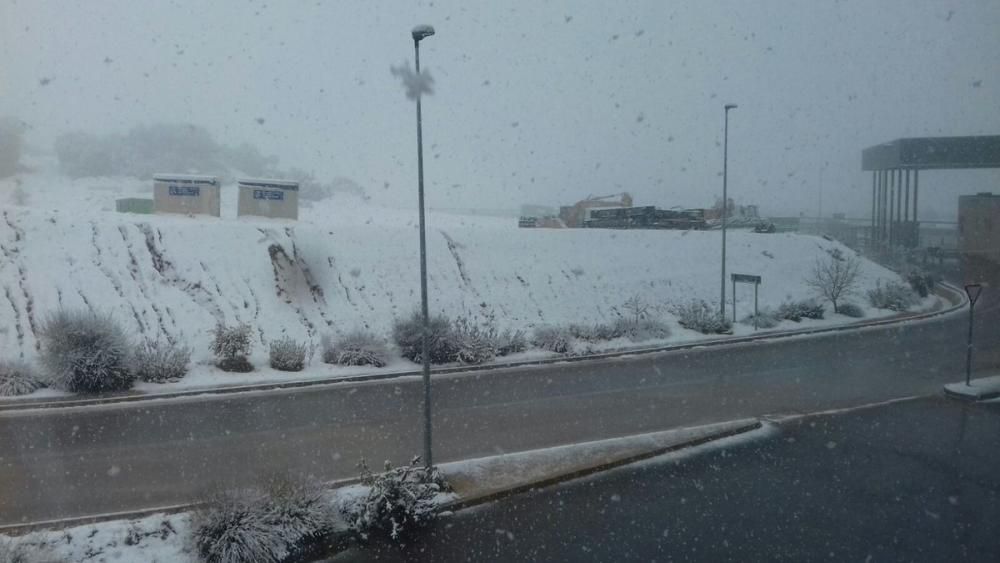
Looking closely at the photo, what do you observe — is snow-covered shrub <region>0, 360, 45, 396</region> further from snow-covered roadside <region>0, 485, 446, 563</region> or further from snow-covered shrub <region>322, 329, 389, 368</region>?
snow-covered roadside <region>0, 485, 446, 563</region>

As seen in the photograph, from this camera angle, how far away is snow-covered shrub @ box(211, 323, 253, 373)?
15695mm

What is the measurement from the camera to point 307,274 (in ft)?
69.9

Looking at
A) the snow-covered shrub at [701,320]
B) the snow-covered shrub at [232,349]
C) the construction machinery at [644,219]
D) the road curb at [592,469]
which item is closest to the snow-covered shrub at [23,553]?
the road curb at [592,469]

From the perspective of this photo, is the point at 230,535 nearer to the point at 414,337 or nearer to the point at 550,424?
the point at 550,424

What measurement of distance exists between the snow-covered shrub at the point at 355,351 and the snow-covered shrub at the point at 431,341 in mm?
632

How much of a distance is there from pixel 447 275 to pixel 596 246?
7901 millimetres

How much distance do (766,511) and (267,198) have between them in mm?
22141

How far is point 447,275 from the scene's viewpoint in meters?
24.0

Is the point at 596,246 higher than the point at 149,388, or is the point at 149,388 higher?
the point at 596,246

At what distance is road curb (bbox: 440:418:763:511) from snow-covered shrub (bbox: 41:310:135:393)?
9430 mm

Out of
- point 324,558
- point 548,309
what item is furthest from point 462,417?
point 548,309

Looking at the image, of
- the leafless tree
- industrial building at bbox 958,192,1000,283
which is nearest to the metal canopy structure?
industrial building at bbox 958,192,1000,283

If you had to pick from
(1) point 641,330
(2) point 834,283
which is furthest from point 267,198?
(2) point 834,283

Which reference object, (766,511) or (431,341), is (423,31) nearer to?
(766,511)
